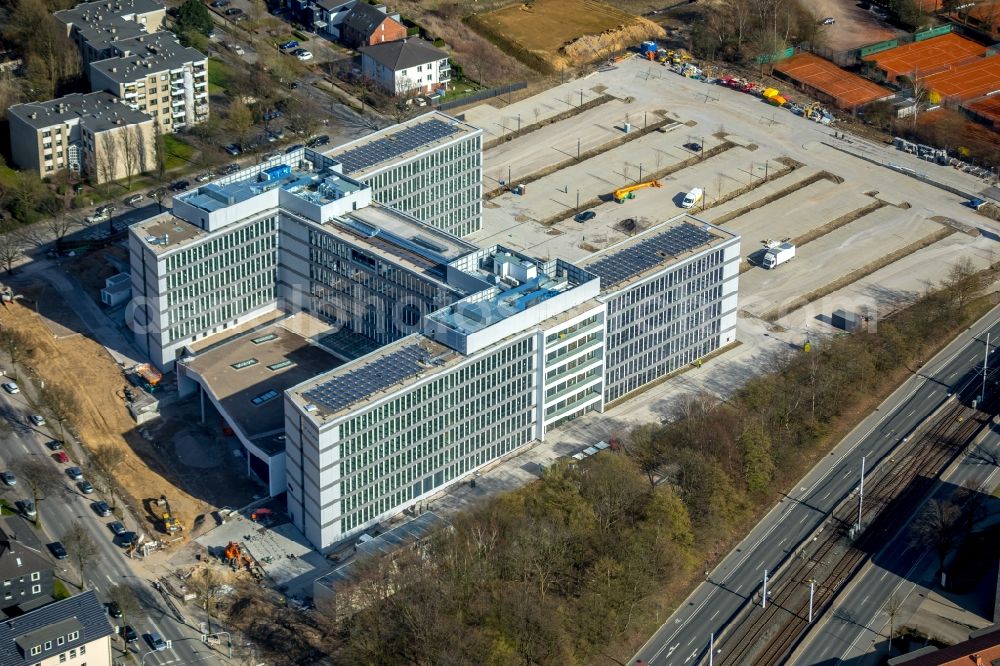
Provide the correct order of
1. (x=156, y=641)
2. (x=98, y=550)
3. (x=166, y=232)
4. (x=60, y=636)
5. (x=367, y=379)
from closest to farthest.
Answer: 1. (x=60, y=636)
2. (x=156, y=641)
3. (x=98, y=550)
4. (x=367, y=379)
5. (x=166, y=232)

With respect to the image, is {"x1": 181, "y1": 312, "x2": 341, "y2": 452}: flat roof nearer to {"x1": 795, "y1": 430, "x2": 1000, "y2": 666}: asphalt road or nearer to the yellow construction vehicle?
the yellow construction vehicle

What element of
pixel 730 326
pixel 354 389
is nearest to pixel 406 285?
pixel 354 389

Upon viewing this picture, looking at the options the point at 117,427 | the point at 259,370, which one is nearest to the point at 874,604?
the point at 259,370

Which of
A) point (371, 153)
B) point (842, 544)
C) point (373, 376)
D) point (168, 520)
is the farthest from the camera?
point (371, 153)

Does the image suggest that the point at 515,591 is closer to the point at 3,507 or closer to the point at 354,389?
the point at 354,389

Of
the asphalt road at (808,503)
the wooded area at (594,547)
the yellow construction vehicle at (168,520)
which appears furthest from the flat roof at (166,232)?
the asphalt road at (808,503)

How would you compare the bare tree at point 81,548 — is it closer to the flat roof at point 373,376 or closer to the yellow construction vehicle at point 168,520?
the yellow construction vehicle at point 168,520

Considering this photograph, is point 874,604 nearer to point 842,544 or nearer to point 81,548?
point 842,544

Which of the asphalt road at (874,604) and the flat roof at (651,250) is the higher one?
the flat roof at (651,250)
